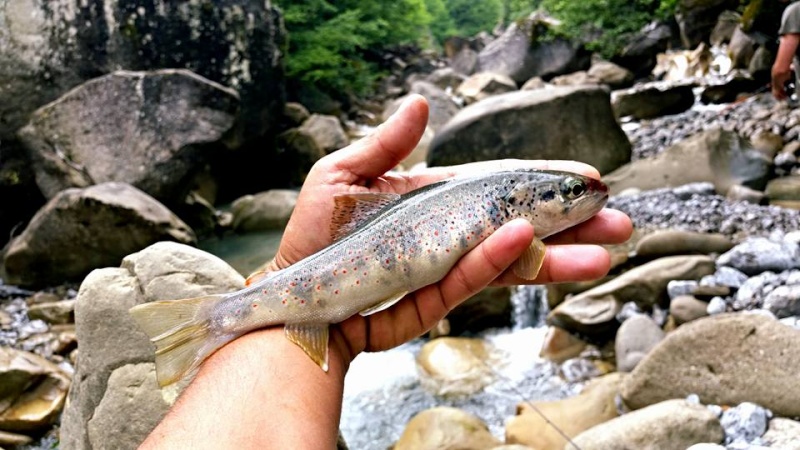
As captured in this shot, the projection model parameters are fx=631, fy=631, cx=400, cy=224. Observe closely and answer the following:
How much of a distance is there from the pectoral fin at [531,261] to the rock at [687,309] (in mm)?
4589

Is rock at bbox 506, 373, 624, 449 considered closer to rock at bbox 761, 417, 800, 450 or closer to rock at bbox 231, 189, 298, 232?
rock at bbox 761, 417, 800, 450

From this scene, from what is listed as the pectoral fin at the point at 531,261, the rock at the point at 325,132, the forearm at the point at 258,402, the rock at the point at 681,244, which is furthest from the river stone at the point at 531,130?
the forearm at the point at 258,402

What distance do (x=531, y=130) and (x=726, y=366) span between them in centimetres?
785

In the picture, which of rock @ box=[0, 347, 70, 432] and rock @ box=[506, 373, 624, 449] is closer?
rock @ box=[506, 373, 624, 449]

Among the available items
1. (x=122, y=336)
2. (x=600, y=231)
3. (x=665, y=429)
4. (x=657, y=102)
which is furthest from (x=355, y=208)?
(x=657, y=102)

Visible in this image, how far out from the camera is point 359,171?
11.2 feet

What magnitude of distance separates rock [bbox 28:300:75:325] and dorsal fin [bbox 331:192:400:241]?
24.2 ft

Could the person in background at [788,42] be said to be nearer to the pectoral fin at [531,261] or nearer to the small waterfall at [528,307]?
the small waterfall at [528,307]

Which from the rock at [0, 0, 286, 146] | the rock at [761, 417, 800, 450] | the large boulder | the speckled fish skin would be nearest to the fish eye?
the speckled fish skin

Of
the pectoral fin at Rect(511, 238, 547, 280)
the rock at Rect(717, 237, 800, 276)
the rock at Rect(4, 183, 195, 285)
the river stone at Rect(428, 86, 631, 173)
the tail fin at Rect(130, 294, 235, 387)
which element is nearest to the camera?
the tail fin at Rect(130, 294, 235, 387)

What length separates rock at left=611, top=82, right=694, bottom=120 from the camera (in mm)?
17266

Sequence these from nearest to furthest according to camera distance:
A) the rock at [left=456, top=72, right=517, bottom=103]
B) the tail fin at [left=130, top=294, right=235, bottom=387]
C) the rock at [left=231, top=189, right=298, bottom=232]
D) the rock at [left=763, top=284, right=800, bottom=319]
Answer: the tail fin at [left=130, top=294, right=235, bottom=387]
the rock at [left=763, top=284, right=800, bottom=319]
the rock at [left=231, top=189, right=298, bottom=232]
the rock at [left=456, top=72, right=517, bottom=103]

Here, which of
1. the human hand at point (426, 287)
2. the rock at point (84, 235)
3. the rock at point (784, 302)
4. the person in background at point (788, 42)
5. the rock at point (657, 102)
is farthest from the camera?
the rock at point (657, 102)

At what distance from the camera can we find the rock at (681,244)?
802cm
